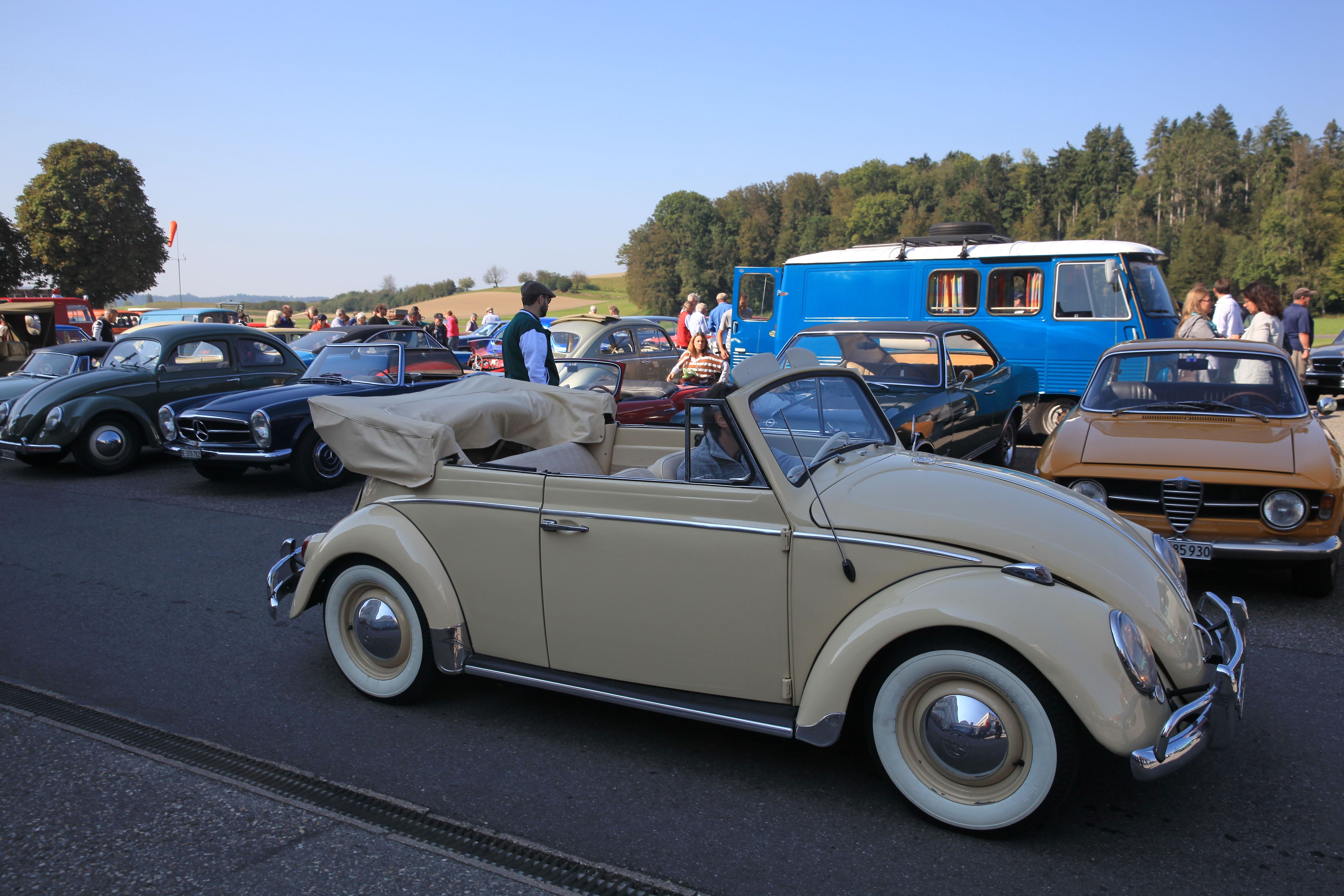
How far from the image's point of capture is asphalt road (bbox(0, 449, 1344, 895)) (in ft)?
8.39

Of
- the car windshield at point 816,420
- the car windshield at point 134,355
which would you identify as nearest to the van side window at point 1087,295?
the car windshield at point 816,420

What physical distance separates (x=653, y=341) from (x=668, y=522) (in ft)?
35.7

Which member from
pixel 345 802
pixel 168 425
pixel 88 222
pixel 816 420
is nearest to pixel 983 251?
pixel 816 420

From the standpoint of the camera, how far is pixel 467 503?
141 inches

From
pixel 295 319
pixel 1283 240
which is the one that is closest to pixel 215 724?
pixel 295 319

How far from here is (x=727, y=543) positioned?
3039 millimetres

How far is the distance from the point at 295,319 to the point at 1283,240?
84538 millimetres

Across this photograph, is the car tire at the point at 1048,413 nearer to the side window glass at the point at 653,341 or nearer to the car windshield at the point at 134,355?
the side window glass at the point at 653,341

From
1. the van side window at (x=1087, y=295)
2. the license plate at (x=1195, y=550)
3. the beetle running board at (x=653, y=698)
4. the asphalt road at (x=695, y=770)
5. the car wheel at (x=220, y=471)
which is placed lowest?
the asphalt road at (x=695, y=770)

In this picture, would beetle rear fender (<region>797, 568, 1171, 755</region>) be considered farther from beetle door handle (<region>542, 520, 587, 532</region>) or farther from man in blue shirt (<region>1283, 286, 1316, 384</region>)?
man in blue shirt (<region>1283, 286, 1316, 384</region>)

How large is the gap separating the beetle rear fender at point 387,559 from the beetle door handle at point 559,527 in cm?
57

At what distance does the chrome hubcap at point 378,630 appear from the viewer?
3.79 m

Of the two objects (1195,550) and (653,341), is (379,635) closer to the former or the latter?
(1195,550)

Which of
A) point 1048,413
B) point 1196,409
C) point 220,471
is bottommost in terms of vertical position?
point 220,471
